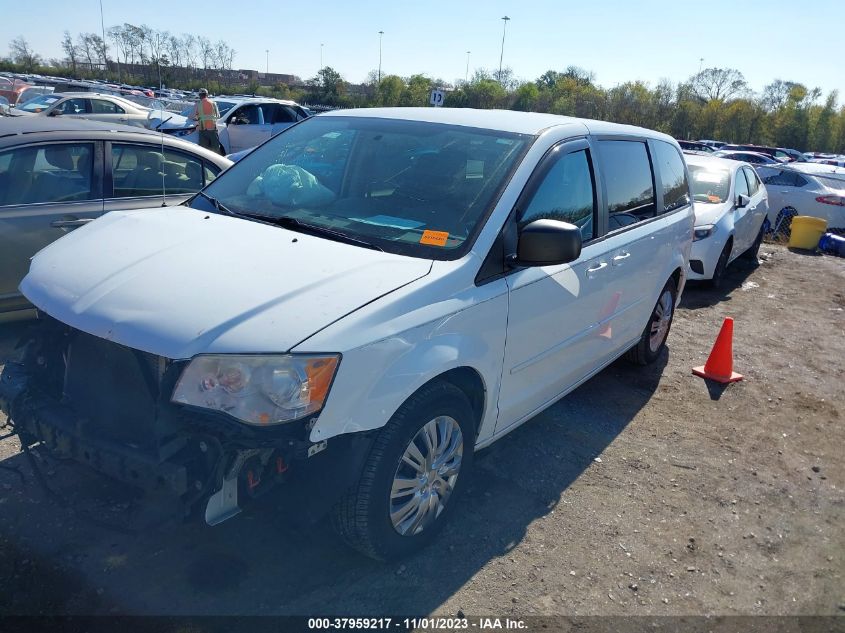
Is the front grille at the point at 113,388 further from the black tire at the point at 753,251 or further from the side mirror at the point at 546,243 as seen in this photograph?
the black tire at the point at 753,251

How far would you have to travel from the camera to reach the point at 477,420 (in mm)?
3365

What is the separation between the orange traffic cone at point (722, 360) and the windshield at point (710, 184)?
4.06 meters

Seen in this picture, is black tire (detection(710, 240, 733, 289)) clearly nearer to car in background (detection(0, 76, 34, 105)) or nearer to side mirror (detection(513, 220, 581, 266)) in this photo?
side mirror (detection(513, 220, 581, 266))

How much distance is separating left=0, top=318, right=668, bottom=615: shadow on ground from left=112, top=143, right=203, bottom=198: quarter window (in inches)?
103

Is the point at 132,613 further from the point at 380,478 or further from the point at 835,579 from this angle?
the point at 835,579

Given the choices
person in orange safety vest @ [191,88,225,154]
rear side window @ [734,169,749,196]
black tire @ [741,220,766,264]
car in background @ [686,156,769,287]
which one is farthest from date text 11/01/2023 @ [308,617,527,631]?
person in orange safety vest @ [191,88,225,154]

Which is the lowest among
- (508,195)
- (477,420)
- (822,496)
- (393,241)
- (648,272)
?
(822,496)

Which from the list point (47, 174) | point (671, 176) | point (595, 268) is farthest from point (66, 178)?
point (671, 176)

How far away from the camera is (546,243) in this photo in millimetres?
3172

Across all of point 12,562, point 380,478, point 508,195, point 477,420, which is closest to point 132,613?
point 12,562

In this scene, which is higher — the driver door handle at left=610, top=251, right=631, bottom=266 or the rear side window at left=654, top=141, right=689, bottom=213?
the rear side window at left=654, top=141, right=689, bottom=213

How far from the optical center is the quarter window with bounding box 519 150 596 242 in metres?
3.54

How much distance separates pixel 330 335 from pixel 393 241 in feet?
2.76

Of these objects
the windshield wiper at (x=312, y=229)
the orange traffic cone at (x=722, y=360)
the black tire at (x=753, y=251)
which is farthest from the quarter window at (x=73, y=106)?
the orange traffic cone at (x=722, y=360)
